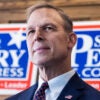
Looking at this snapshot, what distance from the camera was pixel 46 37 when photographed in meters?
0.91

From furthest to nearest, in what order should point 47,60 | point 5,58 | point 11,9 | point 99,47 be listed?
point 11,9 < point 5,58 < point 99,47 < point 47,60

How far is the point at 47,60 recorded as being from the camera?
908 millimetres

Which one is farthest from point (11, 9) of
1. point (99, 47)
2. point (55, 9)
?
point (55, 9)

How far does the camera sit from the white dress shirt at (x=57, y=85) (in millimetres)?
908

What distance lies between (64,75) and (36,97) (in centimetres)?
10

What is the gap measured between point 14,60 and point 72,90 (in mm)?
956

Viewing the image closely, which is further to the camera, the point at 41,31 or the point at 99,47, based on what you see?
the point at 99,47

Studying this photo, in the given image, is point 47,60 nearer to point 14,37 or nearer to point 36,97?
point 36,97

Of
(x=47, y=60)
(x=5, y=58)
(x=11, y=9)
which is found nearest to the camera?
(x=47, y=60)

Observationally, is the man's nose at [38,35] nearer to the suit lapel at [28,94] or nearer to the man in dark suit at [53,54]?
the man in dark suit at [53,54]

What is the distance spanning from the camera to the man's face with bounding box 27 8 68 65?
2.97 ft

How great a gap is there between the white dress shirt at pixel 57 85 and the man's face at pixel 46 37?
0.05 metres

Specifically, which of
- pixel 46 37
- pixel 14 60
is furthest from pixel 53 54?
pixel 14 60

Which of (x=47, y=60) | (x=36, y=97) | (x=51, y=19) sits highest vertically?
(x=51, y=19)
